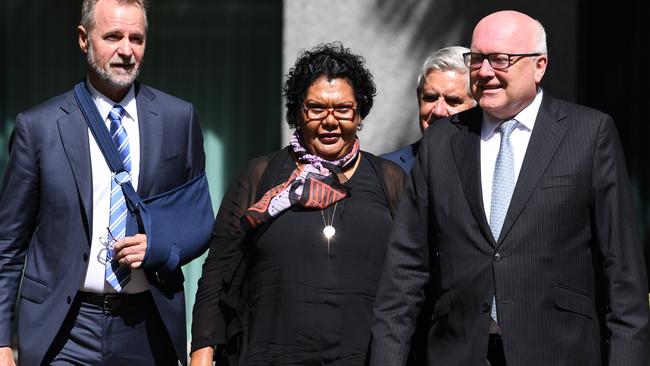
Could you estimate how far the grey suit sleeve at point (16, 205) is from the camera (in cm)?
514

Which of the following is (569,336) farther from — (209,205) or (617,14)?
(617,14)

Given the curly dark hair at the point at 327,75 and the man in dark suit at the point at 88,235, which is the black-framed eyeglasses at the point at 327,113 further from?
the man in dark suit at the point at 88,235

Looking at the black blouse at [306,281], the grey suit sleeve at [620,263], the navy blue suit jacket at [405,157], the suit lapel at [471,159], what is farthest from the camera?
the navy blue suit jacket at [405,157]

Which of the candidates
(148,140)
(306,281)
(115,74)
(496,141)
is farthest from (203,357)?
(496,141)

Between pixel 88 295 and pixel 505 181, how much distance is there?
1728 mm

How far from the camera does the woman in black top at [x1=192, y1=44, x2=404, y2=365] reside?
496 centimetres

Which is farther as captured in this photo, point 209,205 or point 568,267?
point 209,205

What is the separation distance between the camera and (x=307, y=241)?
5023 millimetres

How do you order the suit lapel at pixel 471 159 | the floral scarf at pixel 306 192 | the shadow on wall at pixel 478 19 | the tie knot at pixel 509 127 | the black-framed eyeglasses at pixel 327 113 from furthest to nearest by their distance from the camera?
1. the shadow on wall at pixel 478 19
2. the black-framed eyeglasses at pixel 327 113
3. the floral scarf at pixel 306 192
4. the tie knot at pixel 509 127
5. the suit lapel at pixel 471 159

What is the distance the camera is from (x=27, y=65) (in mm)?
8438

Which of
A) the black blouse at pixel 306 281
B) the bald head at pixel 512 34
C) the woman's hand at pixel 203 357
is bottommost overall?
the woman's hand at pixel 203 357

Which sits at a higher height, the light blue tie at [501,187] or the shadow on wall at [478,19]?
the shadow on wall at [478,19]

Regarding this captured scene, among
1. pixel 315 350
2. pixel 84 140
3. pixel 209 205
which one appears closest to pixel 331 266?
pixel 315 350

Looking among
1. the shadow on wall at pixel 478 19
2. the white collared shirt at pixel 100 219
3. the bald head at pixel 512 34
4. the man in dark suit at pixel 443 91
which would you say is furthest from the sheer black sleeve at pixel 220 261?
the shadow on wall at pixel 478 19
